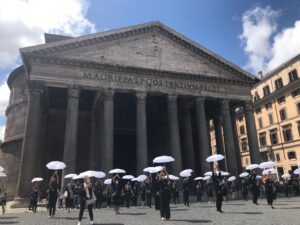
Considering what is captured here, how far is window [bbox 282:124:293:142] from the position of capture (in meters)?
36.9

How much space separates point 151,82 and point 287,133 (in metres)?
24.9

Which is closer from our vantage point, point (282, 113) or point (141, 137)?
point (141, 137)

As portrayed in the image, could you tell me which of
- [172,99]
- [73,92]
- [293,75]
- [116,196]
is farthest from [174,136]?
[293,75]

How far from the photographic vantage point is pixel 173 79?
933 inches

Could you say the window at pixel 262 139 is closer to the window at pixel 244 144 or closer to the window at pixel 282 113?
the window at pixel 244 144

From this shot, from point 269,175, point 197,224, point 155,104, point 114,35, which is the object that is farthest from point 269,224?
point 155,104

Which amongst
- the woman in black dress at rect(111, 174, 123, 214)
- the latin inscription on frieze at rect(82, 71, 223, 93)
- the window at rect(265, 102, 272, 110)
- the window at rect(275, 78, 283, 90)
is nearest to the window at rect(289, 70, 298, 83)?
the window at rect(275, 78, 283, 90)

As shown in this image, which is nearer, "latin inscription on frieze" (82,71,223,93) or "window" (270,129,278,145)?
"latin inscription on frieze" (82,71,223,93)

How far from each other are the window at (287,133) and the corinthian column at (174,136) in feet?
73.6

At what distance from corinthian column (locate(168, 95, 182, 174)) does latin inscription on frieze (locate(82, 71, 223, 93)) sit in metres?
1.30

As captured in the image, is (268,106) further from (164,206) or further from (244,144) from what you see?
(164,206)

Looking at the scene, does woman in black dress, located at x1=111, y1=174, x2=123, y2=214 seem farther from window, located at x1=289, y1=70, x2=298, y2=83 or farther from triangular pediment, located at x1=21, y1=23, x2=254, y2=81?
window, located at x1=289, y1=70, x2=298, y2=83

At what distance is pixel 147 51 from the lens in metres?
23.7

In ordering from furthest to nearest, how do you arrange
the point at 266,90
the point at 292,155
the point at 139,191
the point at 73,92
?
the point at 266,90
the point at 292,155
the point at 73,92
the point at 139,191
